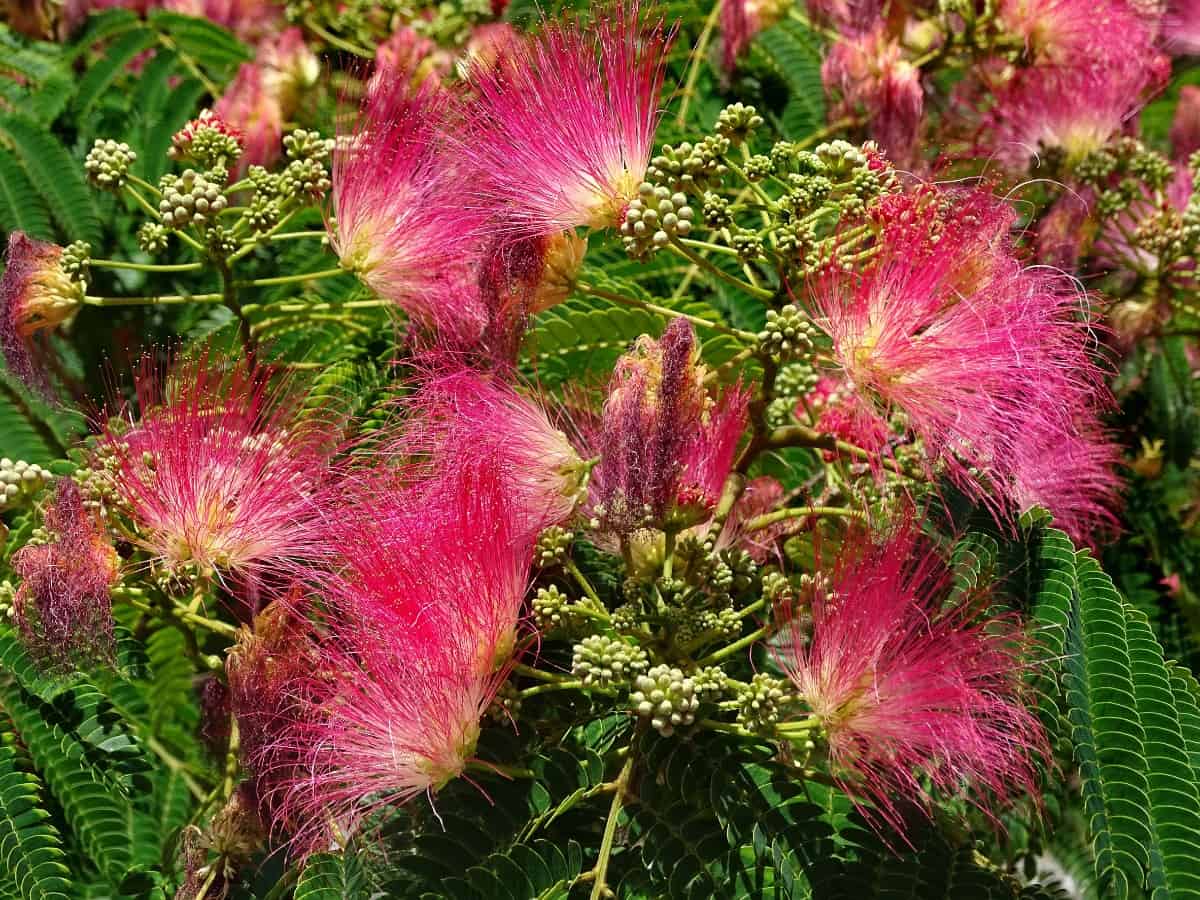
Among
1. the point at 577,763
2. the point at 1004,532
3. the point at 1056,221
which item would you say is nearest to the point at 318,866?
the point at 577,763

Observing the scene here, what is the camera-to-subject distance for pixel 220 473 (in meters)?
2.09

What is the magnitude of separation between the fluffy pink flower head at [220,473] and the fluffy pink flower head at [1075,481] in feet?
3.76

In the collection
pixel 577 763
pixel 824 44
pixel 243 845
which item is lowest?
pixel 243 845

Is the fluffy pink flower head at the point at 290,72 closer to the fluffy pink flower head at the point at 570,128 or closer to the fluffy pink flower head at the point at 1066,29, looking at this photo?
the fluffy pink flower head at the point at 570,128

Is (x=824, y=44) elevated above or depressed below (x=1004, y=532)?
above

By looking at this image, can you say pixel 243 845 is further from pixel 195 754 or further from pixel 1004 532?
pixel 1004 532

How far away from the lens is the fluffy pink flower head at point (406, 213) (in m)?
2.26

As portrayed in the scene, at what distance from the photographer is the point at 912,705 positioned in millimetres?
1812

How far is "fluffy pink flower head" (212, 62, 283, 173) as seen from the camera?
9.72 ft

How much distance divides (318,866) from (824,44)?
2.39m

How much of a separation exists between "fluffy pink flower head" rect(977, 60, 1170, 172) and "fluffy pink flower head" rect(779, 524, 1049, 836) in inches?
56.2

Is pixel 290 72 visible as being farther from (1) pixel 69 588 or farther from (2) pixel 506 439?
(1) pixel 69 588

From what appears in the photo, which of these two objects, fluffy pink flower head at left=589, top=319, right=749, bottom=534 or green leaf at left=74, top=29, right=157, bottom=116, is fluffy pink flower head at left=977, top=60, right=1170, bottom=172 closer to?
fluffy pink flower head at left=589, top=319, right=749, bottom=534

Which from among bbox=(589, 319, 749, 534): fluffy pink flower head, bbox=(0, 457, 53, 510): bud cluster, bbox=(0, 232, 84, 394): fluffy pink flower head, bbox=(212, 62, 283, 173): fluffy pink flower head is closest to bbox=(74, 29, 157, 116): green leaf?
bbox=(212, 62, 283, 173): fluffy pink flower head
